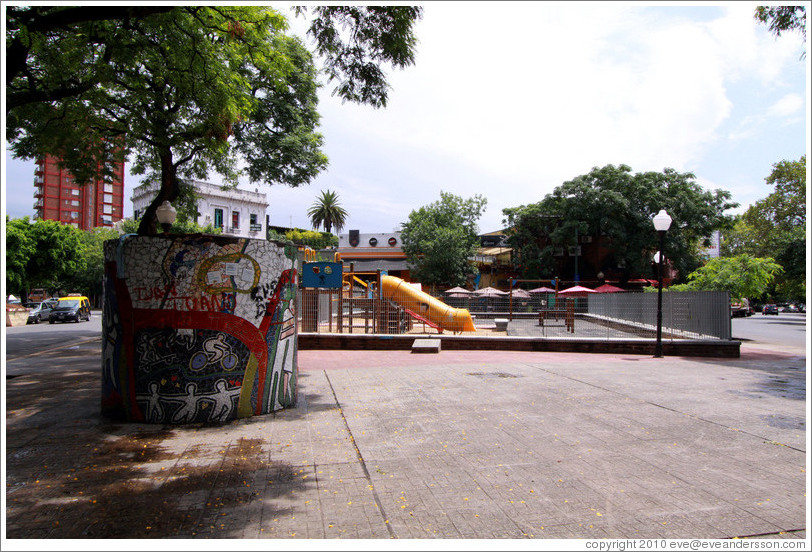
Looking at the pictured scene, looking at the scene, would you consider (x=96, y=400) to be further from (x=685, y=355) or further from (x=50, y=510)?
(x=685, y=355)

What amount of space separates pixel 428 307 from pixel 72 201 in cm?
11971

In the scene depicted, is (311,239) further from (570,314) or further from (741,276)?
(570,314)

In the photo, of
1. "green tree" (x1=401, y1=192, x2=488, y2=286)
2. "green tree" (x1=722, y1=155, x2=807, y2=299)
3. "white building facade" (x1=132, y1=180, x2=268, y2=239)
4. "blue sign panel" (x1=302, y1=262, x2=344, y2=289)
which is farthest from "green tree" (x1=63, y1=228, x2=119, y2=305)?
"green tree" (x1=722, y1=155, x2=807, y2=299)

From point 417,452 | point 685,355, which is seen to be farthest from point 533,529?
point 685,355

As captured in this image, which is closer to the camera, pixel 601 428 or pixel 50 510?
pixel 50 510

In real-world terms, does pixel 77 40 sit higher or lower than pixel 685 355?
higher

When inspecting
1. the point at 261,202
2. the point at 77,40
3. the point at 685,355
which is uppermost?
the point at 261,202

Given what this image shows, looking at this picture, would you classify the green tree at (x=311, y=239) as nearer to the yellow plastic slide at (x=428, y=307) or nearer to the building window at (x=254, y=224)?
the building window at (x=254, y=224)

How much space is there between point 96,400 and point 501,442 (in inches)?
267

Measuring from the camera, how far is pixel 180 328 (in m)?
6.67

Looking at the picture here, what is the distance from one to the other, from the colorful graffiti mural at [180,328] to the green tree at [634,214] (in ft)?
111

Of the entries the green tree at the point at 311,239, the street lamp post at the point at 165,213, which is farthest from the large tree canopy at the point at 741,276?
the green tree at the point at 311,239

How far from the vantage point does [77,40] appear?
8.87 m

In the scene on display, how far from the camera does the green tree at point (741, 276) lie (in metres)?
23.0
